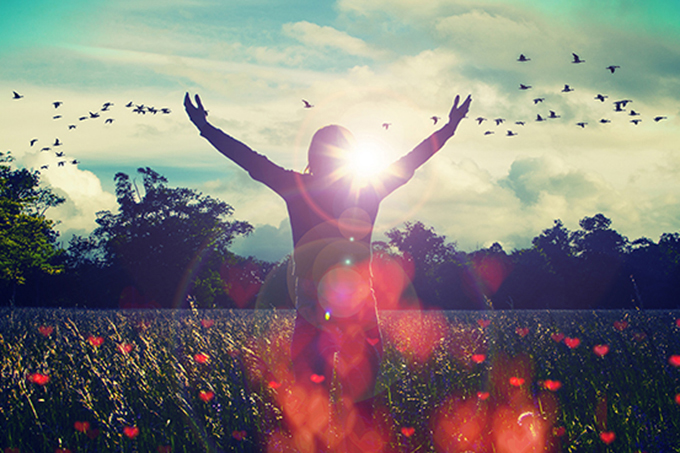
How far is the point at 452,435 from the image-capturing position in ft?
7.82

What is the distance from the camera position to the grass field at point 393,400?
2166 millimetres

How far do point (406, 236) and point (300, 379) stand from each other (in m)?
77.9

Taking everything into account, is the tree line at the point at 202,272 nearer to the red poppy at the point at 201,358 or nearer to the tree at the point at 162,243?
the tree at the point at 162,243

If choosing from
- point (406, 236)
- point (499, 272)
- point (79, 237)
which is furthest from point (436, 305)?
point (79, 237)

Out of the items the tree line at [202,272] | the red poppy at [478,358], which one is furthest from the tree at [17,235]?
the red poppy at [478,358]

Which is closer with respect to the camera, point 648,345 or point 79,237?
point 648,345

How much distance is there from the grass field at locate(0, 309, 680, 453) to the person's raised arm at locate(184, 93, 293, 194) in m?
1.25

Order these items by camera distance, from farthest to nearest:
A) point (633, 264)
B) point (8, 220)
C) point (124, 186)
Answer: point (633, 264) < point (124, 186) < point (8, 220)

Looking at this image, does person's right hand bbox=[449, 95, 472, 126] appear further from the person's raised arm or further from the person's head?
the person's raised arm

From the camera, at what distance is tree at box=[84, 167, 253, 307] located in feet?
121

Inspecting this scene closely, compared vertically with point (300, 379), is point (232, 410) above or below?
below

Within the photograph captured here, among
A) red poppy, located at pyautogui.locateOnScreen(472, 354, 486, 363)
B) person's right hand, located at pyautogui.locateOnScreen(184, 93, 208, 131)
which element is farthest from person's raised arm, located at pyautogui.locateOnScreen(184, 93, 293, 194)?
red poppy, located at pyautogui.locateOnScreen(472, 354, 486, 363)

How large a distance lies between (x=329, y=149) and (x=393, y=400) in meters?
2.00

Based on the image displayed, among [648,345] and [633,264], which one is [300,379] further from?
[633,264]
